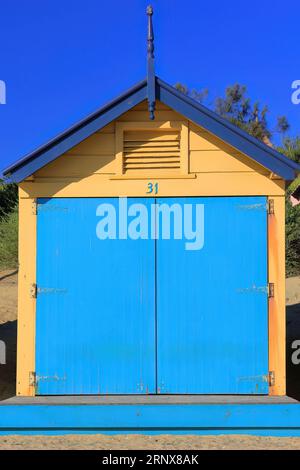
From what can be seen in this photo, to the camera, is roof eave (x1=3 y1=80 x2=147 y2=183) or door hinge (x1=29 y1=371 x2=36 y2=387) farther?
door hinge (x1=29 y1=371 x2=36 y2=387)

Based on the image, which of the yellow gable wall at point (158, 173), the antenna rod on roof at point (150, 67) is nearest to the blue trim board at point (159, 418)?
the yellow gable wall at point (158, 173)

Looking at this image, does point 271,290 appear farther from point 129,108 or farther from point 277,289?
point 129,108

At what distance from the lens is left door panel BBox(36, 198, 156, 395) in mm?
5398

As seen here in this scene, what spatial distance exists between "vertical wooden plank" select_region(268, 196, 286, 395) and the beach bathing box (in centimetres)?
1

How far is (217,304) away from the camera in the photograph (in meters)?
5.44

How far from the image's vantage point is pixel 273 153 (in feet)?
17.2

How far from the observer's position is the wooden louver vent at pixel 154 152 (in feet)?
18.2

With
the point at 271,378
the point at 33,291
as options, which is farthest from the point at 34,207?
the point at 271,378

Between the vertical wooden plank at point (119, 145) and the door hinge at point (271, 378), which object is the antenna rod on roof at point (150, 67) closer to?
the vertical wooden plank at point (119, 145)

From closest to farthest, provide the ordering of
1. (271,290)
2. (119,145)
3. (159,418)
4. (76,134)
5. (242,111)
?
(159,418) → (76,134) → (271,290) → (119,145) → (242,111)

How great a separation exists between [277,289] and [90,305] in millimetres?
2009

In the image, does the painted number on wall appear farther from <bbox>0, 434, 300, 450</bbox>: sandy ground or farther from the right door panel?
<bbox>0, 434, 300, 450</bbox>: sandy ground

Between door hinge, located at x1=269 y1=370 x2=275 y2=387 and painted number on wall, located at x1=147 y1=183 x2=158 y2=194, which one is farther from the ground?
painted number on wall, located at x1=147 y1=183 x2=158 y2=194

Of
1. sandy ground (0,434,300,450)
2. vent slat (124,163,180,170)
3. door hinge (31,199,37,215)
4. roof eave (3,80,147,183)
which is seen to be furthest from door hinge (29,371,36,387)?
vent slat (124,163,180,170)
